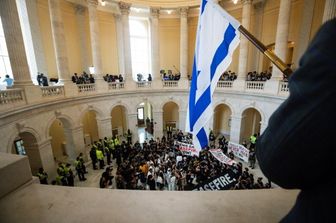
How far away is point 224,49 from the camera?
4043mm

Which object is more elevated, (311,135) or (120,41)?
(120,41)

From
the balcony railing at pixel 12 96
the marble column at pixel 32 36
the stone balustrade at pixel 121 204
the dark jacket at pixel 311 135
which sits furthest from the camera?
the marble column at pixel 32 36

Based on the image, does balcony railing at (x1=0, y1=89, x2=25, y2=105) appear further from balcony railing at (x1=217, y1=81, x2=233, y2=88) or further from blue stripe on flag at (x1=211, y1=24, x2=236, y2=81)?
balcony railing at (x1=217, y1=81, x2=233, y2=88)

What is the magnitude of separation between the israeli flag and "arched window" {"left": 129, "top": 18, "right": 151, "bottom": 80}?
21.3 meters

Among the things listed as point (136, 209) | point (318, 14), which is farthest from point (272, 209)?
point (318, 14)

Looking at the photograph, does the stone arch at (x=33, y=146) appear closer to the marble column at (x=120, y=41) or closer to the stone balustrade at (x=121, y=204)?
the stone balustrade at (x=121, y=204)

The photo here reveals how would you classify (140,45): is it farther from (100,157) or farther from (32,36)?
(100,157)

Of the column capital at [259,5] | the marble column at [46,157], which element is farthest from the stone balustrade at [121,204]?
the column capital at [259,5]

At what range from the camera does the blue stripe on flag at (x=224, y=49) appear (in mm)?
3820

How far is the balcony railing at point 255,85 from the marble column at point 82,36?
54.1ft

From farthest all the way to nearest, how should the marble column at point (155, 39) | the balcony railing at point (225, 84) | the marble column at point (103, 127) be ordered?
the marble column at point (155, 39) → the balcony railing at point (225, 84) → the marble column at point (103, 127)

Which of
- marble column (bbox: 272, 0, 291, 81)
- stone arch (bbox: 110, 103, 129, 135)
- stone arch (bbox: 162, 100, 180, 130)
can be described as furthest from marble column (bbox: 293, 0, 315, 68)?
stone arch (bbox: 110, 103, 129, 135)

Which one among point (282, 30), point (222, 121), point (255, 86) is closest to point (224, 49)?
point (282, 30)

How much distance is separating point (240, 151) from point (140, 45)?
1838 centimetres
